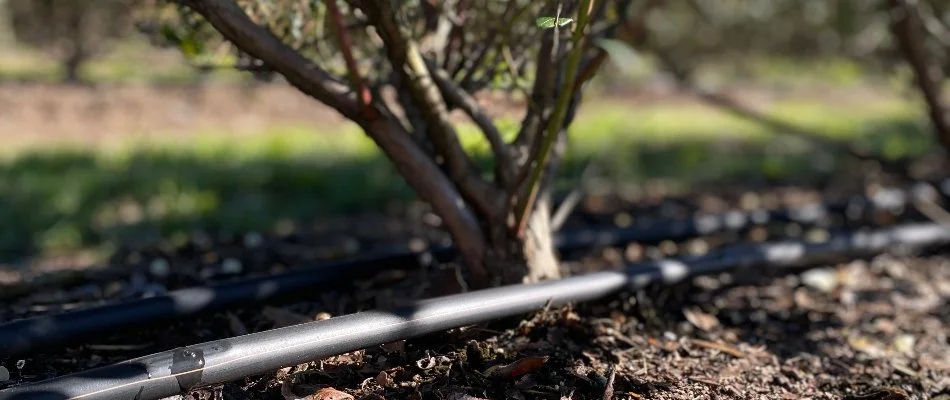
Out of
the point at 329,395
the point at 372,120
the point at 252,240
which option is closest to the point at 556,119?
the point at 372,120

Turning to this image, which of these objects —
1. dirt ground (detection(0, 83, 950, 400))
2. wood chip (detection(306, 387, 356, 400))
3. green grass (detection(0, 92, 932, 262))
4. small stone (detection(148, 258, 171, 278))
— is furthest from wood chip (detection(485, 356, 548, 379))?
small stone (detection(148, 258, 171, 278))

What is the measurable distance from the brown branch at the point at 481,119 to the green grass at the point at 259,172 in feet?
0.73

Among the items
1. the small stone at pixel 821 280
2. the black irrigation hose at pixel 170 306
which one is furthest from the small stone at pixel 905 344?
the black irrigation hose at pixel 170 306

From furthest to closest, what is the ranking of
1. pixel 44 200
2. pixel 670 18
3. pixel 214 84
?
pixel 670 18
pixel 214 84
pixel 44 200

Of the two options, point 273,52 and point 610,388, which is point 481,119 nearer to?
point 273,52

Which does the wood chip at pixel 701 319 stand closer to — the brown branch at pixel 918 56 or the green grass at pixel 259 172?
the green grass at pixel 259 172

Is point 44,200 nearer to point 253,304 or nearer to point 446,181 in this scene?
A: point 253,304

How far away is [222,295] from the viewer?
8.07 ft

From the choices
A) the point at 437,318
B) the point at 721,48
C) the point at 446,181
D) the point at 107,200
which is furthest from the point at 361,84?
the point at 721,48

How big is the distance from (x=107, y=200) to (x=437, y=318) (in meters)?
3.41

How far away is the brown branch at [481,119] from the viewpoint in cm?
249

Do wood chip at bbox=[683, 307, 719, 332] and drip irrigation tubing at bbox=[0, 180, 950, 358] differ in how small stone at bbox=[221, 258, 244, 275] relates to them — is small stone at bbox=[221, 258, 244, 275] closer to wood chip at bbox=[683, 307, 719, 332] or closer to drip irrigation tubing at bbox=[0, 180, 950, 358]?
drip irrigation tubing at bbox=[0, 180, 950, 358]

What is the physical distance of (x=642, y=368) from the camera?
7.37 ft

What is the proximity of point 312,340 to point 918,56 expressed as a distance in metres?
3.48
